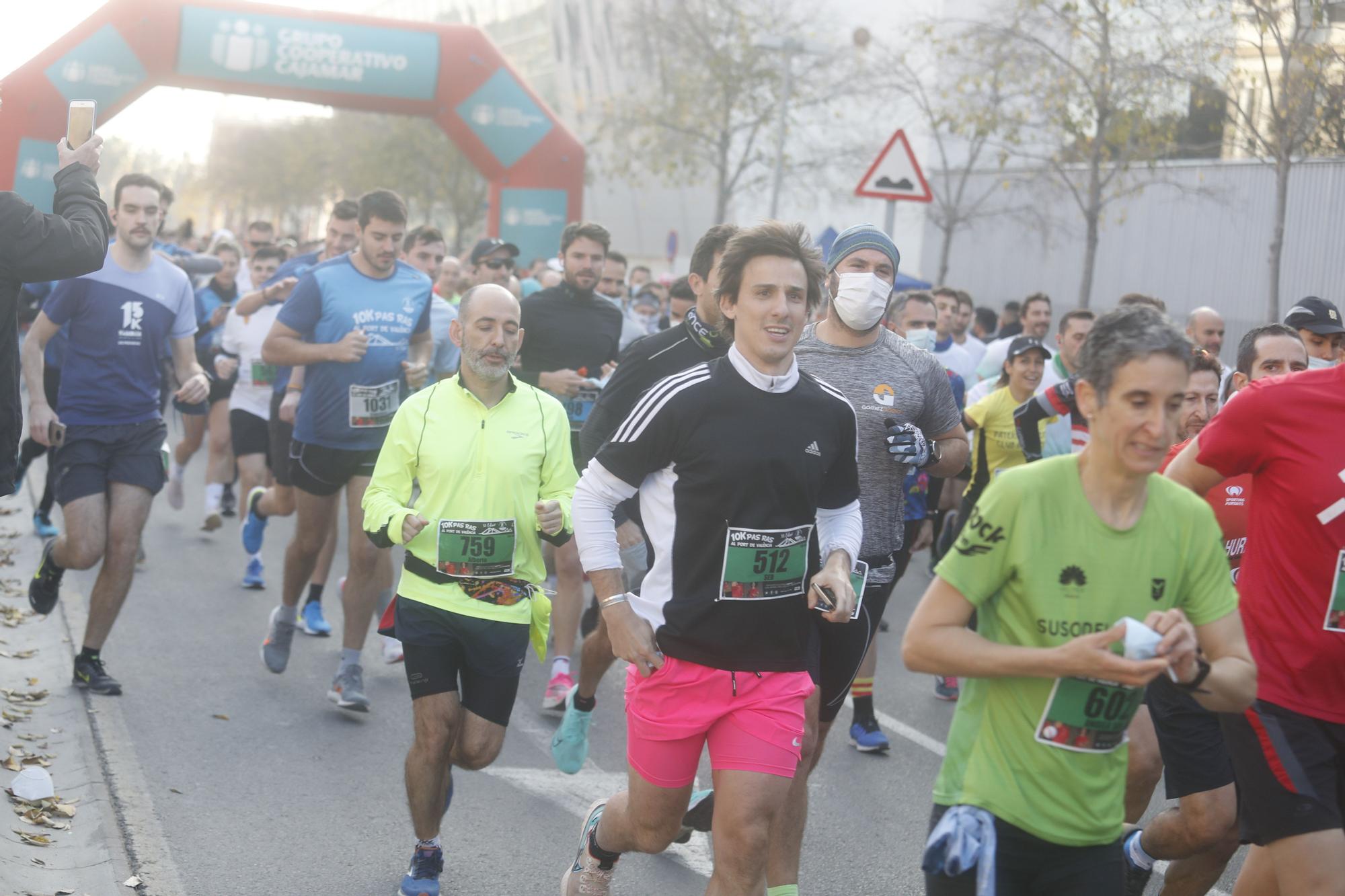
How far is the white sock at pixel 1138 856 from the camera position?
4.70 metres

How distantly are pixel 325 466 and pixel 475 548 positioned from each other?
8.32 ft

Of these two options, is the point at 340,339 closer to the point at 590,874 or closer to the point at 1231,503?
the point at 590,874

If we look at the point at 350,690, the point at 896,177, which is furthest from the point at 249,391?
the point at 896,177

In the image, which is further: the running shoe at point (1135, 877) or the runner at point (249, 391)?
the runner at point (249, 391)

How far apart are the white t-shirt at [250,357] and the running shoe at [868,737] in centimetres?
526

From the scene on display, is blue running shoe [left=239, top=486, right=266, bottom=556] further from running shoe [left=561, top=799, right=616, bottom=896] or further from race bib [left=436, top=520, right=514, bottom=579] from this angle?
running shoe [left=561, top=799, right=616, bottom=896]

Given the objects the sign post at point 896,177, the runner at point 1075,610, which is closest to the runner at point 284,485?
the sign post at point 896,177

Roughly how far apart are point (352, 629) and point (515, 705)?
1.01 metres

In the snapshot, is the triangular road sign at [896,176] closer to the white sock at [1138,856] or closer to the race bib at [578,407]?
the race bib at [578,407]

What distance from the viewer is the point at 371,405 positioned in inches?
294

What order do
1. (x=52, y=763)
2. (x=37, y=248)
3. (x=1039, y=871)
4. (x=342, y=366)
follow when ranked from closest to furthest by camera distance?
1. (x=1039, y=871)
2. (x=37, y=248)
3. (x=52, y=763)
4. (x=342, y=366)

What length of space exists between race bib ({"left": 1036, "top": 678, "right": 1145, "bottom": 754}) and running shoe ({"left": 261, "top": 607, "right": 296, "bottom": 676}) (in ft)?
16.6

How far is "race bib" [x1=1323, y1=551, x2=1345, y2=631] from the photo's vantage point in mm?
3730


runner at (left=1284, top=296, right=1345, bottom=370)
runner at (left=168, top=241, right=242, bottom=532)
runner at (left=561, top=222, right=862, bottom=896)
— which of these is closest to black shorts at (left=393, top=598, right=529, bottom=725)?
runner at (left=561, top=222, right=862, bottom=896)
